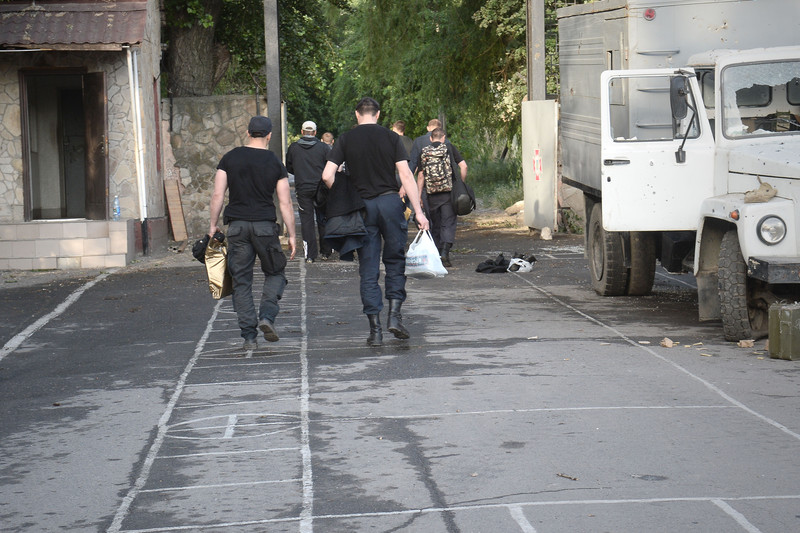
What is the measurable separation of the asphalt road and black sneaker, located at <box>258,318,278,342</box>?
126 mm

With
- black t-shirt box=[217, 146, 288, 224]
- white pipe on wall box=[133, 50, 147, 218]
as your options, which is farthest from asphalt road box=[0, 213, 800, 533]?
white pipe on wall box=[133, 50, 147, 218]

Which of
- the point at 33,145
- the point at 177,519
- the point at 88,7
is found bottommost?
the point at 177,519

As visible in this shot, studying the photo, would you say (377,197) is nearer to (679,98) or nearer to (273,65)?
(679,98)

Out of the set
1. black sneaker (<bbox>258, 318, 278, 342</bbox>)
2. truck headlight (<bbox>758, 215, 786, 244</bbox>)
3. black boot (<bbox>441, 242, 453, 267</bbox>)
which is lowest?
black sneaker (<bbox>258, 318, 278, 342</bbox>)

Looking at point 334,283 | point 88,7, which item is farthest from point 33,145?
point 334,283

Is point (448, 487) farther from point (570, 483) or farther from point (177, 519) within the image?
point (177, 519)

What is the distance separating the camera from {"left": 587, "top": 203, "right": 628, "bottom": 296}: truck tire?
40.6ft

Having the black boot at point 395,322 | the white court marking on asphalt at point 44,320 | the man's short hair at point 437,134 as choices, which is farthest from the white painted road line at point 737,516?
the man's short hair at point 437,134

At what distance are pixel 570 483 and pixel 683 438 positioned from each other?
1059 mm

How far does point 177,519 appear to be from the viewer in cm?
539

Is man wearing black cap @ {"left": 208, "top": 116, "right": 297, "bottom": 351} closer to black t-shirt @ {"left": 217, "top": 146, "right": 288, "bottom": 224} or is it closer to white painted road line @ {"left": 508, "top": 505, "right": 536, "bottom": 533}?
black t-shirt @ {"left": 217, "top": 146, "right": 288, "bottom": 224}

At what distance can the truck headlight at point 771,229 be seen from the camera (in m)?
9.05

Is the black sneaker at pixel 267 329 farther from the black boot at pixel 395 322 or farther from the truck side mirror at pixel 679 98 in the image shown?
the truck side mirror at pixel 679 98

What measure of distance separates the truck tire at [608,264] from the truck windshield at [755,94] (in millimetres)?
2334
